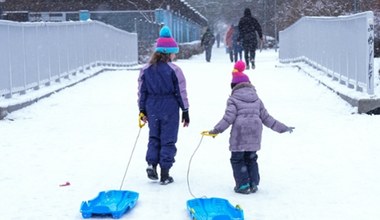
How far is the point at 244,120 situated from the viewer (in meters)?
6.59

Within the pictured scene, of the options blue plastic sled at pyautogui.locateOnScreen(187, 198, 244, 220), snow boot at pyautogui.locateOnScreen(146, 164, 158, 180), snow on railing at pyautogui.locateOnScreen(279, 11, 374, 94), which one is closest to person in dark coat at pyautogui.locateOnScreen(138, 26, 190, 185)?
snow boot at pyautogui.locateOnScreen(146, 164, 158, 180)

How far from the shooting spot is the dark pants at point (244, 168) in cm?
664

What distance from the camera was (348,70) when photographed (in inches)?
527

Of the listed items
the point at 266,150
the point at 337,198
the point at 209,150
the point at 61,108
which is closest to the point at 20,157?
the point at 209,150

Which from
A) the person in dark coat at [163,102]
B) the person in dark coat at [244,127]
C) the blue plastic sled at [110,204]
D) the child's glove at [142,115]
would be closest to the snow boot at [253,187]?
the person in dark coat at [244,127]

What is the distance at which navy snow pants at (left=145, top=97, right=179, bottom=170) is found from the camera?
6.98 m

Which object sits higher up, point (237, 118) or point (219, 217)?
point (237, 118)

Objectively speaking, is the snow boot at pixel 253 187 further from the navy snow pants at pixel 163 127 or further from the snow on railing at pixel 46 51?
the snow on railing at pixel 46 51

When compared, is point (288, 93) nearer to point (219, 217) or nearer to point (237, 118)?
point (237, 118)

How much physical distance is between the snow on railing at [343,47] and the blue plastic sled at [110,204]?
645 cm

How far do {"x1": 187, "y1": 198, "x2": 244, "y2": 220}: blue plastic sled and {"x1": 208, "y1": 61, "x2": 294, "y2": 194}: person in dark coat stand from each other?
78 centimetres

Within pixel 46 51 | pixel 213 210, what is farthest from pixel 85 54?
pixel 213 210

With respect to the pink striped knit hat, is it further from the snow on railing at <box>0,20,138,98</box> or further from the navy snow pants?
the snow on railing at <box>0,20,138,98</box>

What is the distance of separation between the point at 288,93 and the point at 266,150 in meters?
6.70
